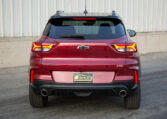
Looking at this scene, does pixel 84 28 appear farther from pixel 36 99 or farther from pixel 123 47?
pixel 36 99

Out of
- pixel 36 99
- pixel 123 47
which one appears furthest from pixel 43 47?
pixel 123 47

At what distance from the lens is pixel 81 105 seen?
20.7 ft

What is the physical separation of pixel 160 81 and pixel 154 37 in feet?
23.5

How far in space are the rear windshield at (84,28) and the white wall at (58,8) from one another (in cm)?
558

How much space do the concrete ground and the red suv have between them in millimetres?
435

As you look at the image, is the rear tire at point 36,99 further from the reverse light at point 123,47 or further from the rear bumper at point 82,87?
the reverse light at point 123,47

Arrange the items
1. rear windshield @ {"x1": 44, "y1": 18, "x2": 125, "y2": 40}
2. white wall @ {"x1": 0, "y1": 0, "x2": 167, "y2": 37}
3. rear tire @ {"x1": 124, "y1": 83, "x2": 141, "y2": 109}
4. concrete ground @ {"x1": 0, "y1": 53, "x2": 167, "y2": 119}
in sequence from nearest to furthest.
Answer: rear windshield @ {"x1": 44, "y1": 18, "x2": 125, "y2": 40} → concrete ground @ {"x1": 0, "y1": 53, "x2": 167, "y2": 119} → rear tire @ {"x1": 124, "y1": 83, "x2": 141, "y2": 109} → white wall @ {"x1": 0, "y1": 0, "x2": 167, "y2": 37}

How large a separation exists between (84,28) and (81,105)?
152 cm

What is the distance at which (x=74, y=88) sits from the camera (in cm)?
529

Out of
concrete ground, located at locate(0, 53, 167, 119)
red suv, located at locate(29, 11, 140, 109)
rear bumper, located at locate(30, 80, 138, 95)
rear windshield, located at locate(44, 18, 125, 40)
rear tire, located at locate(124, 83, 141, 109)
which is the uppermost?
rear windshield, located at locate(44, 18, 125, 40)

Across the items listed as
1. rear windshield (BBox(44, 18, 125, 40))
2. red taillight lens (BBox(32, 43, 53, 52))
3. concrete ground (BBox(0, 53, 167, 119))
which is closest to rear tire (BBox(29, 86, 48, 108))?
concrete ground (BBox(0, 53, 167, 119))

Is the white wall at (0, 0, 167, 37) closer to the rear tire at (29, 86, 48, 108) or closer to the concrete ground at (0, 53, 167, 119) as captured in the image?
the concrete ground at (0, 53, 167, 119)

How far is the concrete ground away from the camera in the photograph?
18.4 ft

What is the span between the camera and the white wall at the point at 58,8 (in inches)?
435
